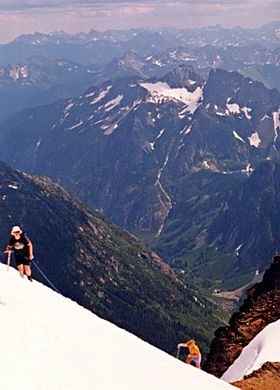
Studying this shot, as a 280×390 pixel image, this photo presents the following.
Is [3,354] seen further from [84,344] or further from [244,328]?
[244,328]

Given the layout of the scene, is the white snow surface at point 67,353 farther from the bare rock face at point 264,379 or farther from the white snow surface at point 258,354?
the white snow surface at point 258,354

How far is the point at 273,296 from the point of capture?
231 feet

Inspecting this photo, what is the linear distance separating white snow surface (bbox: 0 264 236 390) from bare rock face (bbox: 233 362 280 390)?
164 inches

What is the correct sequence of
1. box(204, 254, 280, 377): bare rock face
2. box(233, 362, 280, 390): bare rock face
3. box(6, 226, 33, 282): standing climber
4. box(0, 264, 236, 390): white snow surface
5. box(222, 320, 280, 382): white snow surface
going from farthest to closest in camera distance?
1. box(204, 254, 280, 377): bare rock face
2. box(222, 320, 280, 382): white snow surface
3. box(233, 362, 280, 390): bare rock face
4. box(6, 226, 33, 282): standing climber
5. box(0, 264, 236, 390): white snow surface

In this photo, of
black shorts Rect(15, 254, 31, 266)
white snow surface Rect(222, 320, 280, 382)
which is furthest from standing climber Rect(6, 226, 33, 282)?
white snow surface Rect(222, 320, 280, 382)

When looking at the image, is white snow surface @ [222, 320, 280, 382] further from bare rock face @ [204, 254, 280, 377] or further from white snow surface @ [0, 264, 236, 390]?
white snow surface @ [0, 264, 236, 390]

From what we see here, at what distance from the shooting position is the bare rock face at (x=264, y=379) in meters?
41.6

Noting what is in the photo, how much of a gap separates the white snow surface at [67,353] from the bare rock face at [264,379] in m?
4.17

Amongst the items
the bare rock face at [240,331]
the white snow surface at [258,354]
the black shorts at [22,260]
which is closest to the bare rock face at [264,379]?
the white snow surface at [258,354]

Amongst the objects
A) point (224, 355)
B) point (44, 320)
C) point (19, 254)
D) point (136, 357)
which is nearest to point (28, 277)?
point (19, 254)

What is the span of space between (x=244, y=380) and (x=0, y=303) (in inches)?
772

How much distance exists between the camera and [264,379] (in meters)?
43.2

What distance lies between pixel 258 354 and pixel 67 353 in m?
26.2

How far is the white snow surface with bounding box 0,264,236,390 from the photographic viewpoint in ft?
93.6
